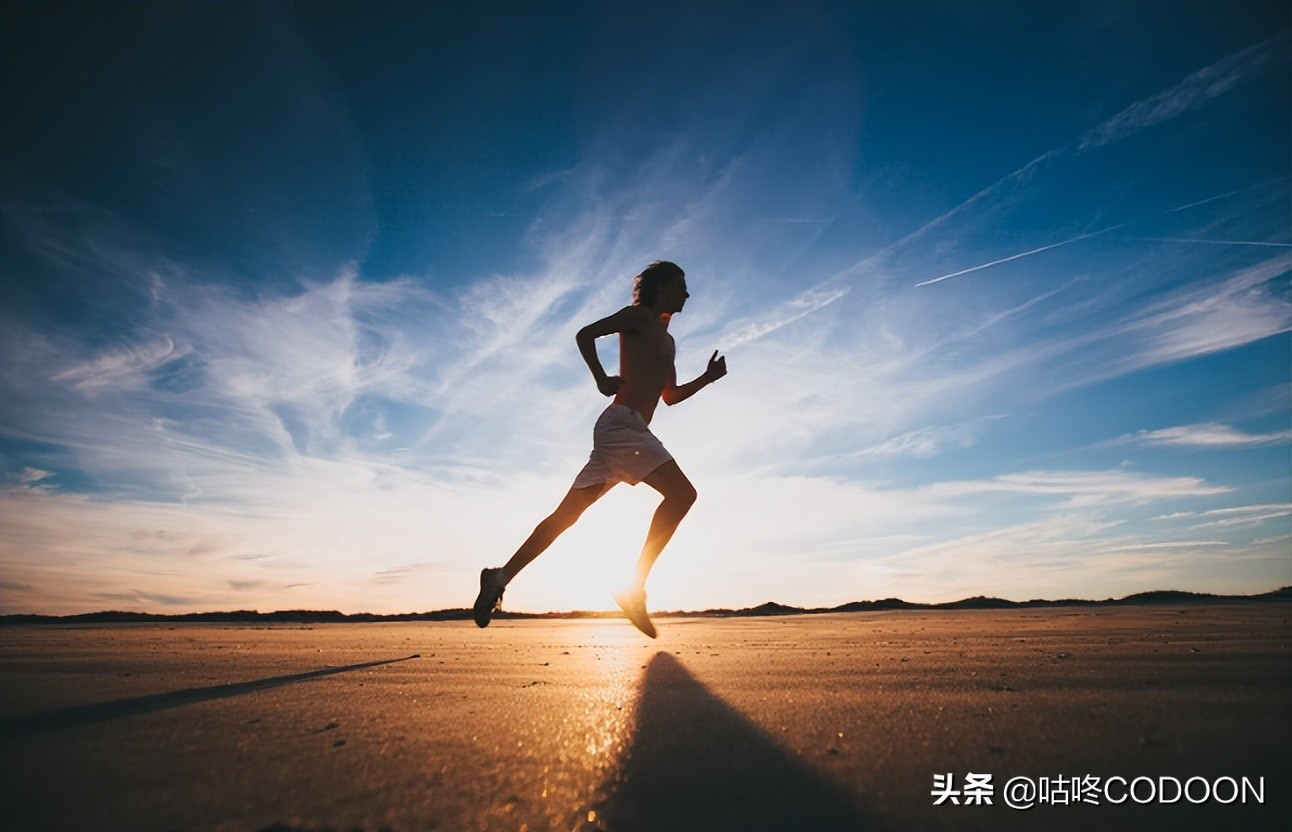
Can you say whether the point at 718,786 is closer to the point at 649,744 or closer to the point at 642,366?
the point at 649,744

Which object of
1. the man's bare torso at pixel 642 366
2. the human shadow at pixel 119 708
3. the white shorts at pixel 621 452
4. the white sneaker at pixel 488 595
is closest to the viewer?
the human shadow at pixel 119 708

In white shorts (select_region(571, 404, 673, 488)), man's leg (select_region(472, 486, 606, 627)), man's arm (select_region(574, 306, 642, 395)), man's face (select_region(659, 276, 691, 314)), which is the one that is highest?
man's face (select_region(659, 276, 691, 314))

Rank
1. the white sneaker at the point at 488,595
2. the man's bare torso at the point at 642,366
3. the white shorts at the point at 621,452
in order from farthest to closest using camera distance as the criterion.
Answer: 1. the man's bare torso at the point at 642,366
2. the white shorts at the point at 621,452
3. the white sneaker at the point at 488,595

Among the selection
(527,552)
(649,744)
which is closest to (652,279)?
(527,552)

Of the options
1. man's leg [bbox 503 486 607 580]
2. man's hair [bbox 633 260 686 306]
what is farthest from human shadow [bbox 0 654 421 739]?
man's hair [bbox 633 260 686 306]

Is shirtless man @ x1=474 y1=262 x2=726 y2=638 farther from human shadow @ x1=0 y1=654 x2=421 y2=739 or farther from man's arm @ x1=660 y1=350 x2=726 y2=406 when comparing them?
human shadow @ x1=0 y1=654 x2=421 y2=739

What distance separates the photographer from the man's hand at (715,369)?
4.49 metres

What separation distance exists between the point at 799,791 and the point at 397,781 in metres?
0.74

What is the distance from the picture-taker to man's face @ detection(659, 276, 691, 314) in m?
4.22

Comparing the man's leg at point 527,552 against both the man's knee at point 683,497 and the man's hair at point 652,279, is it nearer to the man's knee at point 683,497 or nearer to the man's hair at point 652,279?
the man's knee at point 683,497

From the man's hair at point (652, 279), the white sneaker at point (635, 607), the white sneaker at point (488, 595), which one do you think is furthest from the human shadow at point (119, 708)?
the man's hair at point (652, 279)

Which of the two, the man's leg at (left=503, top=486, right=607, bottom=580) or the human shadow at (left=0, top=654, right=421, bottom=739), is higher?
the man's leg at (left=503, top=486, right=607, bottom=580)

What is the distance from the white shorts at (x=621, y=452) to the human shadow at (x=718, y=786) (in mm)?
2141

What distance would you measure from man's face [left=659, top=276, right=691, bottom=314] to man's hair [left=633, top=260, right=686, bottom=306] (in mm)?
29
